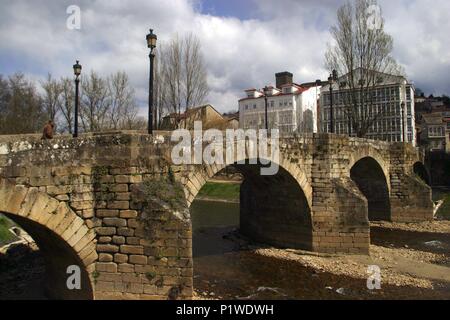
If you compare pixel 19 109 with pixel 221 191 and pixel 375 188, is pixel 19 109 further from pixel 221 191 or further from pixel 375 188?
pixel 375 188

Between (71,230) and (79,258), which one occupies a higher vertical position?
(71,230)

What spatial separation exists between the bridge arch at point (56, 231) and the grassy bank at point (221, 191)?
80.3 feet

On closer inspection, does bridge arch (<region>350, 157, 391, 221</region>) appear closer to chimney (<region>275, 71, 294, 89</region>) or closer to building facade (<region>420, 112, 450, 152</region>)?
chimney (<region>275, 71, 294, 89</region>)

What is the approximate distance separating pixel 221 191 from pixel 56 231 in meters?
28.7

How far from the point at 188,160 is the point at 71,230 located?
3764mm

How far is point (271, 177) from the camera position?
51.0ft

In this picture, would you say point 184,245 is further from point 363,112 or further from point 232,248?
point 363,112

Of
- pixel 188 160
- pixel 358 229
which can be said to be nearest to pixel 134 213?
pixel 188 160

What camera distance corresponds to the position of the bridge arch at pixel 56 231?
639cm

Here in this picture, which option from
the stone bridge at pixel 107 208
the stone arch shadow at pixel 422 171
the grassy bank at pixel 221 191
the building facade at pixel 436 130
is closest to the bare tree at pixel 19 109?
the grassy bank at pixel 221 191
